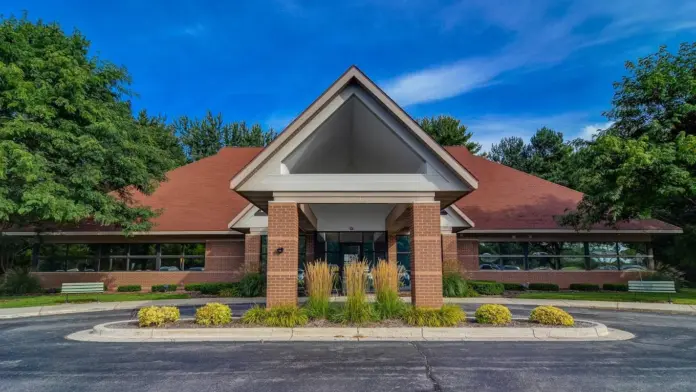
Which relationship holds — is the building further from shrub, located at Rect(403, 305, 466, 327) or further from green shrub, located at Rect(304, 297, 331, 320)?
shrub, located at Rect(403, 305, 466, 327)

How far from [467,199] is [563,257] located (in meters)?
5.79

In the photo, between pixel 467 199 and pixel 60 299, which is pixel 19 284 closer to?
pixel 60 299

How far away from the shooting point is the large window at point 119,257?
22.7 m

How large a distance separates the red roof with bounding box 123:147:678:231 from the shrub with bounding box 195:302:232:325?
37.5 feet

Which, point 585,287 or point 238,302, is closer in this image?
point 238,302

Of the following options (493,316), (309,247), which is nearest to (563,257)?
(309,247)

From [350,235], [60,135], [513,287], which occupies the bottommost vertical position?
[513,287]

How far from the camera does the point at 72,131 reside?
17.5 meters

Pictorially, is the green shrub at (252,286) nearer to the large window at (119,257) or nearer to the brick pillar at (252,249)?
the brick pillar at (252,249)

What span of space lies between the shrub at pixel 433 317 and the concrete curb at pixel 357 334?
0.34m

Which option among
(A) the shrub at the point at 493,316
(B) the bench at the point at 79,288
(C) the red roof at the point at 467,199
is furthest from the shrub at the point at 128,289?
(A) the shrub at the point at 493,316

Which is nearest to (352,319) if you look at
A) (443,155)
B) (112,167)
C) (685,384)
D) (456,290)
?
(443,155)

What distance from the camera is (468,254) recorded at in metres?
22.4

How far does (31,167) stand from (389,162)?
40.1 feet
